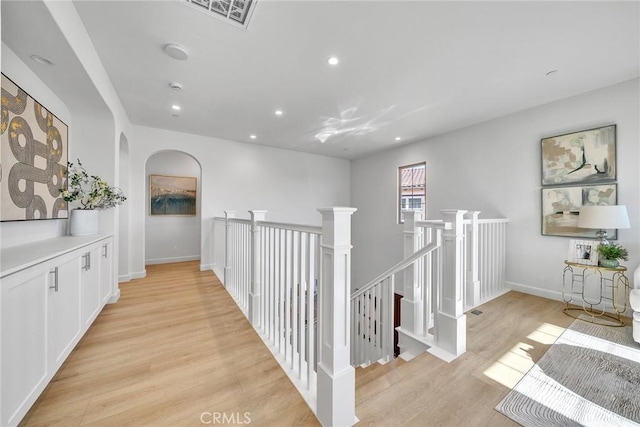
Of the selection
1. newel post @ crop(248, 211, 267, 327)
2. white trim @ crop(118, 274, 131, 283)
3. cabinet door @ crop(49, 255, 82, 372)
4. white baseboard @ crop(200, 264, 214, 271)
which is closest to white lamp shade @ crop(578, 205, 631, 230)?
newel post @ crop(248, 211, 267, 327)

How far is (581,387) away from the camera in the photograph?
162 cm

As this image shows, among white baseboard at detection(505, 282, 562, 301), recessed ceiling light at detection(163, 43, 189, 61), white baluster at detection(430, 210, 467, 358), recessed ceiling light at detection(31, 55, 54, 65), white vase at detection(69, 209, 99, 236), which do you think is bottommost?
white baseboard at detection(505, 282, 562, 301)

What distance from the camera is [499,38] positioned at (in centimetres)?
206

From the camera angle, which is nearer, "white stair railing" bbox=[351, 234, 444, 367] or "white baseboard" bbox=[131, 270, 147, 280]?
"white stair railing" bbox=[351, 234, 444, 367]

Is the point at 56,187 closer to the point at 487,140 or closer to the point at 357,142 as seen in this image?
the point at 357,142

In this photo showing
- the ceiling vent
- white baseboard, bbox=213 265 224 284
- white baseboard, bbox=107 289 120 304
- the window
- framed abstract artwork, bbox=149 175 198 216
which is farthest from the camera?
framed abstract artwork, bbox=149 175 198 216

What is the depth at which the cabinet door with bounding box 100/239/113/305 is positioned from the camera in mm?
2514

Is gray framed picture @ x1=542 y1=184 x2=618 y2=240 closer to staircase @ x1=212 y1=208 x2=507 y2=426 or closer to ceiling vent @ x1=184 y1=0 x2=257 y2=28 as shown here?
staircase @ x1=212 y1=208 x2=507 y2=426

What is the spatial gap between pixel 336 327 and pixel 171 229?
5.52 meters

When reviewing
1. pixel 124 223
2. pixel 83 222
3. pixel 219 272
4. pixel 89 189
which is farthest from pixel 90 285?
pixel 219 272

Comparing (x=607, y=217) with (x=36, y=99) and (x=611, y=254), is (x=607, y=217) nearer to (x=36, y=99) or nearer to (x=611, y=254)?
(x=611, y=254)

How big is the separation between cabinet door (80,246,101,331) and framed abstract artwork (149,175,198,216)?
345cm

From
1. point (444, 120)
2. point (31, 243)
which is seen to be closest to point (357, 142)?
point (444, 120)

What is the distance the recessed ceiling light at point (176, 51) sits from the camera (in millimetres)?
2158
